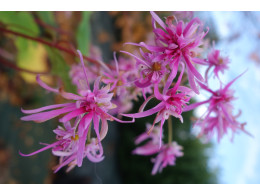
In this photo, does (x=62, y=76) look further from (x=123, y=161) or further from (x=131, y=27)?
(x=131, y=27)

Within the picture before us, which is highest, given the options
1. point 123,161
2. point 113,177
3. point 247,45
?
point 247,45

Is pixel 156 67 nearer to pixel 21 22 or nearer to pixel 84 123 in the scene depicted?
pixel 84 123

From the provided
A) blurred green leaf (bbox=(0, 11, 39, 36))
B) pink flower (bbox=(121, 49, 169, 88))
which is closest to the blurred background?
blurred green leaf (bbox=(0, 11, 39, 36))

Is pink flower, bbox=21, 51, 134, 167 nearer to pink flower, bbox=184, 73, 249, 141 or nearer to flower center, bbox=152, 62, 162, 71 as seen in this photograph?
flower center, bbox=152, 62, 162, 71

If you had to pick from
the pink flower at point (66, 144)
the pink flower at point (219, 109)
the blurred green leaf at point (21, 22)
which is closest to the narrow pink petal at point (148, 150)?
the pink flower at point (219, 109)

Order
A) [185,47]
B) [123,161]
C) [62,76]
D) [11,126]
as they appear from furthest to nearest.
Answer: [123,161] → [11,126] → [62,76] → [185,47]

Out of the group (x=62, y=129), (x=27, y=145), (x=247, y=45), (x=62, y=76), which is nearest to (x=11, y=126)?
(x=27, y=145)

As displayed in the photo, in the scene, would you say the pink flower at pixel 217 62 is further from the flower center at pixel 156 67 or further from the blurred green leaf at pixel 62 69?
the blurred green leaf at pixel 62 69
